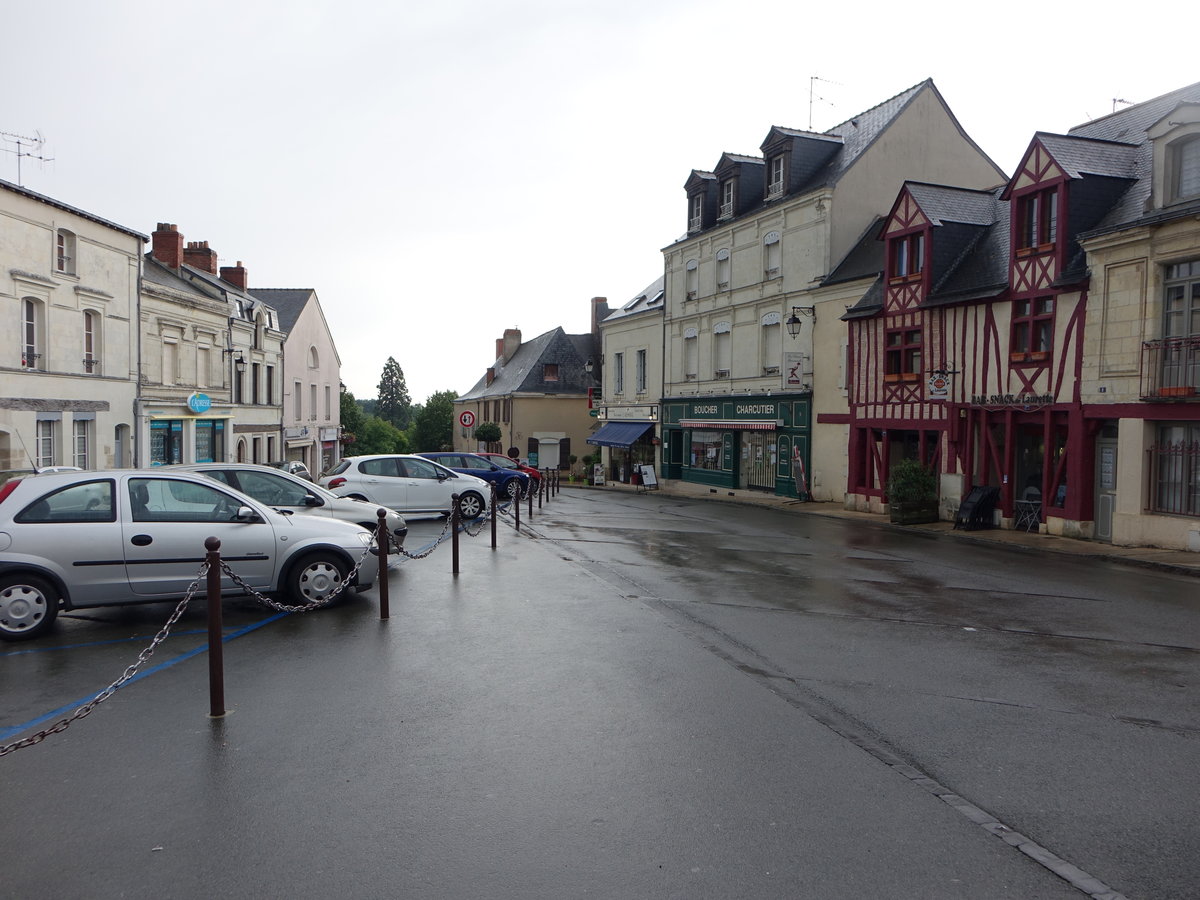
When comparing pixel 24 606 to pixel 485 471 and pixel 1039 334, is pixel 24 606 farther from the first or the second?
pixel 1039 334

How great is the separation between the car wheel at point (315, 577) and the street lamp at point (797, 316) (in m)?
19.2

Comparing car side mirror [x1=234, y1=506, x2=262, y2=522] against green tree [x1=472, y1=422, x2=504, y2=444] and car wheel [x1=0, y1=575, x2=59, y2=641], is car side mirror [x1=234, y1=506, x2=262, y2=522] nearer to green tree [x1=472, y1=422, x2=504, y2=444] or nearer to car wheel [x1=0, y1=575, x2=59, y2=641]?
car wheel [x1=0, y1=575, x2=59, y2=641]

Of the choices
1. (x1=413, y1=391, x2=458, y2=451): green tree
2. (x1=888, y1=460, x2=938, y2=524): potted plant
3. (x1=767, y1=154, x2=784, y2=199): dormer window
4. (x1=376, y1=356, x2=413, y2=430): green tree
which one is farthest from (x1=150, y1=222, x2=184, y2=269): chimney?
(x1=376, y1=356, x2=413, y2=430): green tree

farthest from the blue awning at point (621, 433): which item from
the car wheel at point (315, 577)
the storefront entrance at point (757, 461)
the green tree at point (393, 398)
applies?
the green tree at point (393, 398)

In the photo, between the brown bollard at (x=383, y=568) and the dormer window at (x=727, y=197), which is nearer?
the brown bollard at (x=383, y=568)

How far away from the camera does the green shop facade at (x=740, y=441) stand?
27.9 metres

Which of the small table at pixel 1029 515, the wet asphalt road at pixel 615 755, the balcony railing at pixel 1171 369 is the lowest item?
the wet asphalt road at pixel 615 755

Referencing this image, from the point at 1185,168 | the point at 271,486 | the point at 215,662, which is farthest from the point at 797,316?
the point at 215,662

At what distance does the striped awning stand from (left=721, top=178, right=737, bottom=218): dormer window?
7352 mm

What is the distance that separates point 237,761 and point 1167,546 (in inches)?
614

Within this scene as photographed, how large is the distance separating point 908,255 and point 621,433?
18902 millimetres

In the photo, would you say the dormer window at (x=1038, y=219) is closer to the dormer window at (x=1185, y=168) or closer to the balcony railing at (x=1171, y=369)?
the dormer window at (x=1185, y=168)

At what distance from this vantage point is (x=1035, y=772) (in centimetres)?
508

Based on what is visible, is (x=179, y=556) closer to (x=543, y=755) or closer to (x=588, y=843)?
(x=543, y=755)
